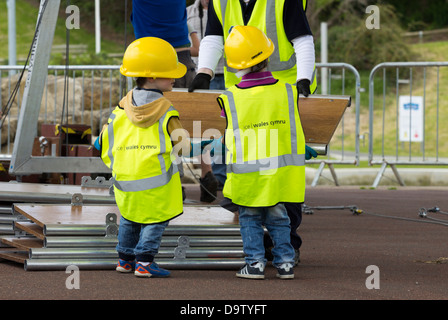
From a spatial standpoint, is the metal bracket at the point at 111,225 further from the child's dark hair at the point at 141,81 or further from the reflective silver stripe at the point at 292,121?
the reflective silver stripe at the point at 292,121

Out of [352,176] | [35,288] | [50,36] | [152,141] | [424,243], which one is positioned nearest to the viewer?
[35,288]

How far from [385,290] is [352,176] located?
30.3 feet

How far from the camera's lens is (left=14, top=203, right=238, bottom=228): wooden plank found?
538cm

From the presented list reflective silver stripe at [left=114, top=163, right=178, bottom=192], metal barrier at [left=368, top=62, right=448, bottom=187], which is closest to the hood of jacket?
reflective silver stripe at [left=114, top=163, right=178, bottom=192]

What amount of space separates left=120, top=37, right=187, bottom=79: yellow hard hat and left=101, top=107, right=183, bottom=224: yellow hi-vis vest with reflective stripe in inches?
9.0

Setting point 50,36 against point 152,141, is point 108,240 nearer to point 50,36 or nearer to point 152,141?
point 152,141

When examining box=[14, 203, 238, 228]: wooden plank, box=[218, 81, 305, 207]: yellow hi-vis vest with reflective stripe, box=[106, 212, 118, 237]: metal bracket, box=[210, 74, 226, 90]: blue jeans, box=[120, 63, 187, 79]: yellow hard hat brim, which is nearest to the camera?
box=[218, 81, 305, 207]: yellow hi-vis vest with reflective stripe

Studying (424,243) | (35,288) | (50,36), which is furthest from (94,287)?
(50,36)

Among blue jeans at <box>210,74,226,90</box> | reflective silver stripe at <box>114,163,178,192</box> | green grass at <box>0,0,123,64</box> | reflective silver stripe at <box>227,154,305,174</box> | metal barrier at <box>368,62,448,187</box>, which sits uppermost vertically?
green grass at <box>0,0,123,64</box>

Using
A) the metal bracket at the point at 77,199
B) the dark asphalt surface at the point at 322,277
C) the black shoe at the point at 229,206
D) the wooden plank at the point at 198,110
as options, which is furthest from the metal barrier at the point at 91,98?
the black shoe at the point at 229,206

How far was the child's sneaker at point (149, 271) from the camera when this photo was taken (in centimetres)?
487

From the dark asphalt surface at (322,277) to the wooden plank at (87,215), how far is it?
0.34 metres

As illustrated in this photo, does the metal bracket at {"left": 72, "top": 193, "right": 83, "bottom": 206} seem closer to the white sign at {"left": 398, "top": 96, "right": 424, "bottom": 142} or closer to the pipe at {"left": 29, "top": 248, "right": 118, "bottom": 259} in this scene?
the pipe at {"left": 29, "top": 248, "right": 118, "bottom": 259}
